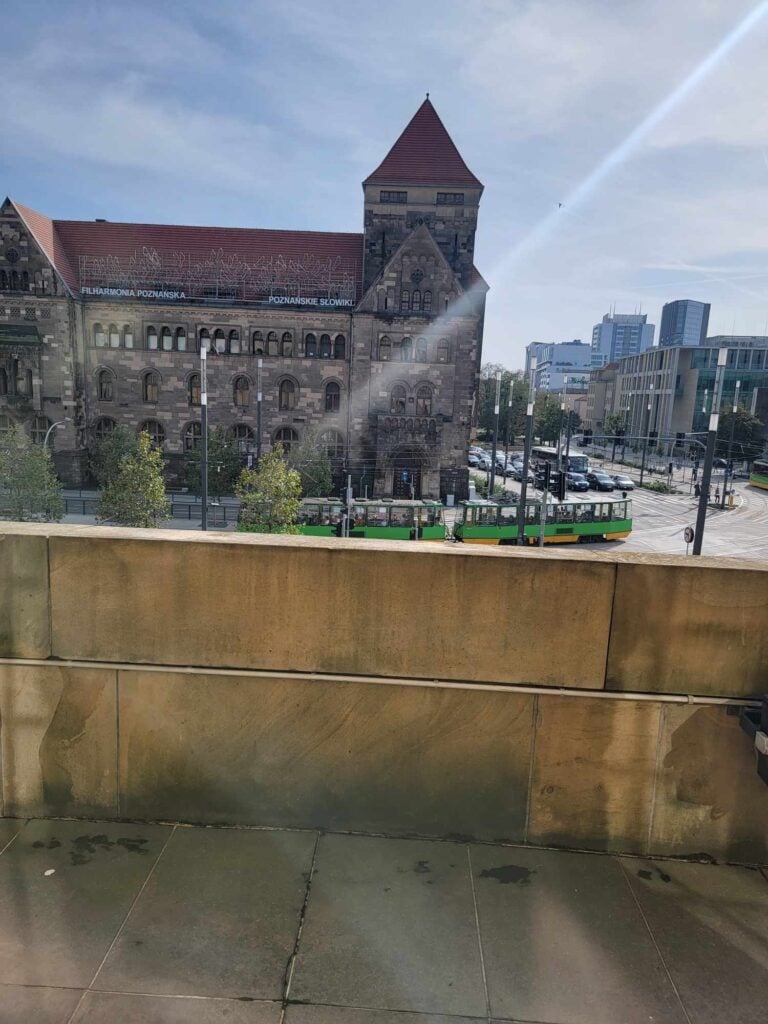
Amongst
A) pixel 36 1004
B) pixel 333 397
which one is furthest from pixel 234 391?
pixel 36 1004

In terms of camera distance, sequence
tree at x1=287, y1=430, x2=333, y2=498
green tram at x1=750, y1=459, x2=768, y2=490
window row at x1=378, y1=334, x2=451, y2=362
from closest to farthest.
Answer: tree at x1=287, y1=430, x2=333, y2=498, window row at x1=378, y1=334, x2=451, y2=362, green tram at x1=750, y1=459, x2=768, y2=490

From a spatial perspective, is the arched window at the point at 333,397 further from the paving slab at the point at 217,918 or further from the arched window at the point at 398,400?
the paving slab at the point at 217,918

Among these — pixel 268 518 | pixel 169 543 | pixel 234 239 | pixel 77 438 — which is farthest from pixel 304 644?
pixel 234 239

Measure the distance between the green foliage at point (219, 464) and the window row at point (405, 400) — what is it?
10921 mm

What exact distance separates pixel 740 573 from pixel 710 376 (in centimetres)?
10220

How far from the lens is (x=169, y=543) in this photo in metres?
4.11

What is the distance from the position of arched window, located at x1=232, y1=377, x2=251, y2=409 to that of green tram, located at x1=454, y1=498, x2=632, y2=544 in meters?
19.5

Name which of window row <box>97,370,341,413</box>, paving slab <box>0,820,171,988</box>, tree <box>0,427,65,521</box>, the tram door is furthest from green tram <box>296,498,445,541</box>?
paving slab <box>0,820,171,988</box>

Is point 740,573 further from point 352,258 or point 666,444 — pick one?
point 666,444

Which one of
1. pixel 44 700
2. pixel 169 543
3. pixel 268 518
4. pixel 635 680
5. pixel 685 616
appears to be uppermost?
pixel 169 543

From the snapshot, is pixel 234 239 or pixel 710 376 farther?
pixel 710 376

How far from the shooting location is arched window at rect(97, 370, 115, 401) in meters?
46.6

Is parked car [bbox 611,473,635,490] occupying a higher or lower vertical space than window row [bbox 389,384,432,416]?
lower

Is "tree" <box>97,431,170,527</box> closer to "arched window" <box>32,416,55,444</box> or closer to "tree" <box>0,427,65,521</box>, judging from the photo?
"tree" <box>0,427,65,521</box>
